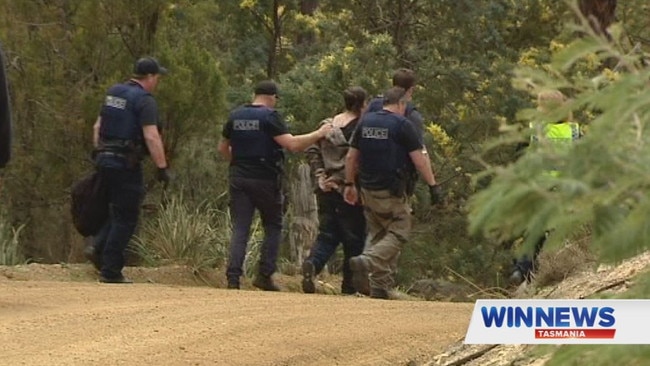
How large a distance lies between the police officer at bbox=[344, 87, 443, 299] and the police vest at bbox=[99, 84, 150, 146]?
1.83 m

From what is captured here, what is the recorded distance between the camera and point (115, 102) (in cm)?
1308

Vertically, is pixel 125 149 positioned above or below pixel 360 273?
above

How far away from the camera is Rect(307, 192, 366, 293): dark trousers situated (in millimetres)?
13898

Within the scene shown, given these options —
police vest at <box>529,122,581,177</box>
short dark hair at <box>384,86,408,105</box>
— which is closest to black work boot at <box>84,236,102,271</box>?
short dark hair at <box>384,86,408,105</box>

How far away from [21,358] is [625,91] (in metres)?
5.47

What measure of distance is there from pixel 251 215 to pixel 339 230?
2.68 feet

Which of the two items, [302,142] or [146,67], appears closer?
[146,67]

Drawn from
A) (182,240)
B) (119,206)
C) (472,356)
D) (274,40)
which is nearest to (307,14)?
(274,40)

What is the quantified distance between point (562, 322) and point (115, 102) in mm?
8689

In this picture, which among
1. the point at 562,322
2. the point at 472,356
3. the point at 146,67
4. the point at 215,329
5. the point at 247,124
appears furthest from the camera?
the point at 247,124

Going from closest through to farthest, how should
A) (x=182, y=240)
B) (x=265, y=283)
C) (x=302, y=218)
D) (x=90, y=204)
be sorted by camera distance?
1. (x=90, y=204)
2. (x=265, y=283)
3. (x=182, y=240)
4. (x=302, y=218)

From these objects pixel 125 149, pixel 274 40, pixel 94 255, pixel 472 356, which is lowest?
pixel 94 255

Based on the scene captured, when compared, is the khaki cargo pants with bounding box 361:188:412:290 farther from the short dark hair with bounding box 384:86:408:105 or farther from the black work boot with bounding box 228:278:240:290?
the black work boot with bounding box 228:278:240:290

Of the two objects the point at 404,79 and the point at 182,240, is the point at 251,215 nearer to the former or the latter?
the point at 404,79
